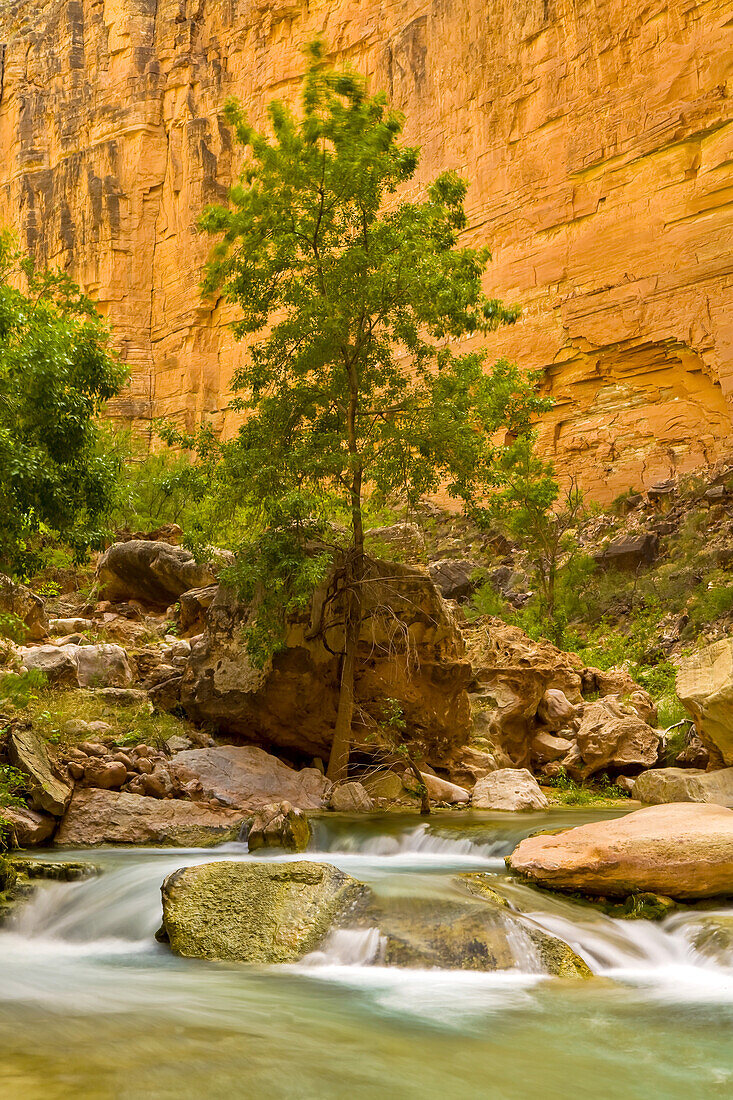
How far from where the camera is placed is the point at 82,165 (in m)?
48.5

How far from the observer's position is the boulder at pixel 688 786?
963 cm

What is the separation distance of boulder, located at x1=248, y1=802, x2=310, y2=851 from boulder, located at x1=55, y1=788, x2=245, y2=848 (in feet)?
1.92

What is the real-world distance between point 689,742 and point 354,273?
7.69m

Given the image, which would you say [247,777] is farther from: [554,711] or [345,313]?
[345,313]

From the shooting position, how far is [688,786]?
32.6 feet

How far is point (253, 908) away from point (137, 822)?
3.57 meters

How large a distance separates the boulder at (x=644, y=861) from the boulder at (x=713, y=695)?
321cm

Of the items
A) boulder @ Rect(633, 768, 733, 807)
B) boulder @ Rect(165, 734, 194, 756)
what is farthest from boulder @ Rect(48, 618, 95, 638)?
boulder @ Rect(633, 768, 733, 807)

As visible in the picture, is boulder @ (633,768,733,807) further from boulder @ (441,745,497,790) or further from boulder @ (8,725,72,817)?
boulder @ (8,725,72,817)

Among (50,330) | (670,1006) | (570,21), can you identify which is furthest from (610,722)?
(570,21)

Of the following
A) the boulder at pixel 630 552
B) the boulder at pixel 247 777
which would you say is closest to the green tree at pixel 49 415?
the boulder at pixel 247 777

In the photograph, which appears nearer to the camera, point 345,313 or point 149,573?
point 345,313

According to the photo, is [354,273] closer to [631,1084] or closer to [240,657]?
[240,657]

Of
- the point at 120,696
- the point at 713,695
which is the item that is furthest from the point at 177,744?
the point at 713,695
